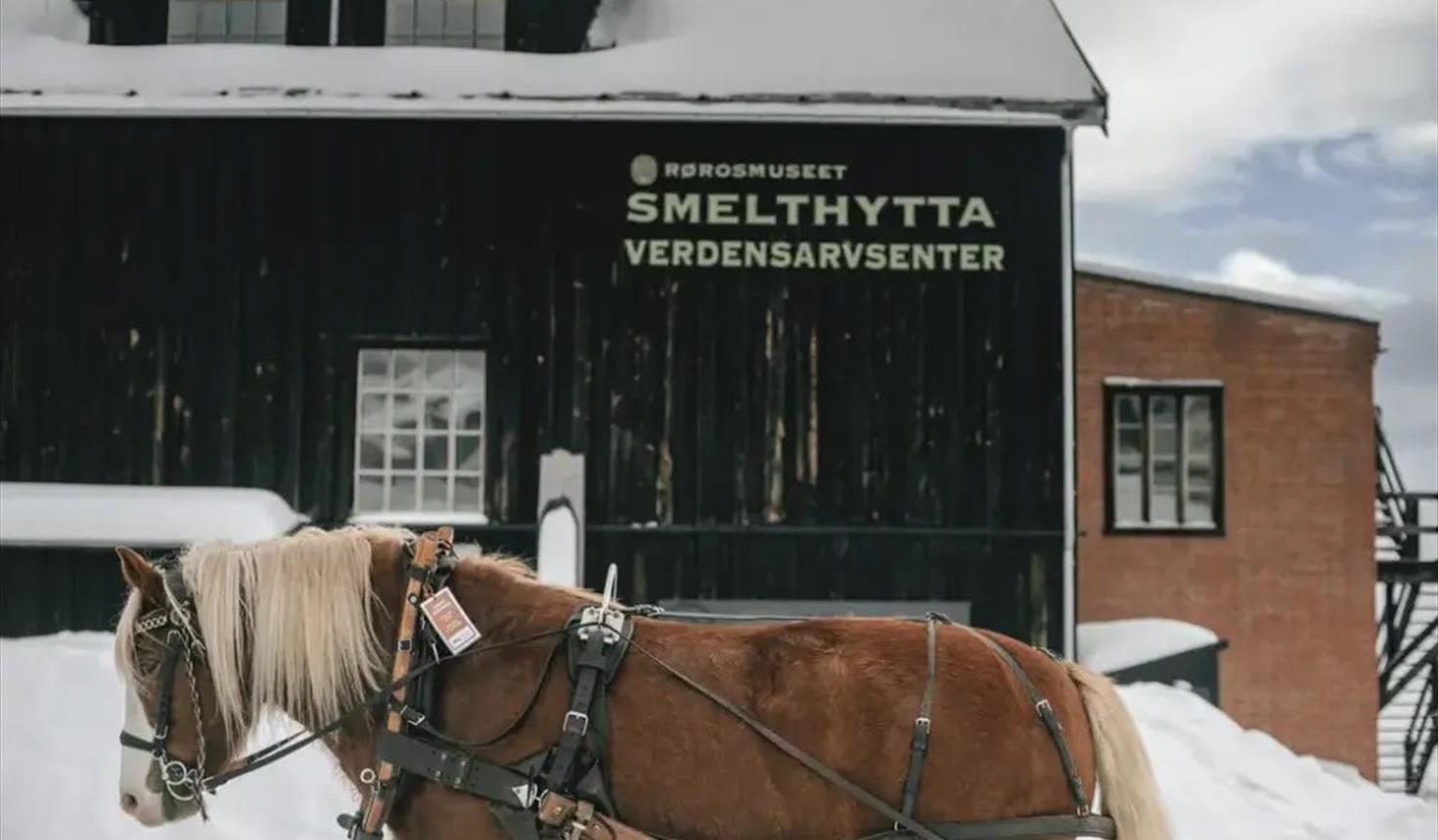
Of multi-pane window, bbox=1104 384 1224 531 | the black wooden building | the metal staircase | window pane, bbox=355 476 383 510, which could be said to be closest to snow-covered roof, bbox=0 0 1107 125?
the black wooden building

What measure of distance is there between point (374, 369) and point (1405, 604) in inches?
458

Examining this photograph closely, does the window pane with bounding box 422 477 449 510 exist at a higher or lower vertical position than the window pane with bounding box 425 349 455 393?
lower

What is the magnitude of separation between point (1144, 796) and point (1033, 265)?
679cm

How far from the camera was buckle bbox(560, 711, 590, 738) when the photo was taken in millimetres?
3682

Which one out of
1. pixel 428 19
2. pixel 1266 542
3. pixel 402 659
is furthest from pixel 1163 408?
pixel 402 659

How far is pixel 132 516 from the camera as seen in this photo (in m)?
9.68

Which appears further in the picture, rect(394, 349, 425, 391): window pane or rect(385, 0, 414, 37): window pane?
rect(385, 0, 414, 37): window pane

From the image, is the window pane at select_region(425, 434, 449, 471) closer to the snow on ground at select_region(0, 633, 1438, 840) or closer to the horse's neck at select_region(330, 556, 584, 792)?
the snow on ground at select_region(0, 633, 1438, 840)

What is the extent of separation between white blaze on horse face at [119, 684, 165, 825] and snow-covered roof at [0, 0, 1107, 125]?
6500mm

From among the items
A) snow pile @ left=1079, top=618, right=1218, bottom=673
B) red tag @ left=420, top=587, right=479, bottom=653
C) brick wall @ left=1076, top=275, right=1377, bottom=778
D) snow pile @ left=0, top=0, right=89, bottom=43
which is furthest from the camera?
brick wall @ left=1076, top=275, right=1377, bottom=778

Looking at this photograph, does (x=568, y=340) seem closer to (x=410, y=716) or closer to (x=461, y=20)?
(x=461, y=20)

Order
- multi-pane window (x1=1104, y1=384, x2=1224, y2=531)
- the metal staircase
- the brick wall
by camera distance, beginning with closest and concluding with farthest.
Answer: the brick wall, multi-pane window (x1=1104, y1=384, x2=1224, y2=531), the metal staircase

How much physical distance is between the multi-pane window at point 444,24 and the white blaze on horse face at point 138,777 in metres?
7.83

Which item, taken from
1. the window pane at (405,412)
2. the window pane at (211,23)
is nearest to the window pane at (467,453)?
the window pane at (405,412)
